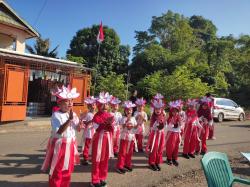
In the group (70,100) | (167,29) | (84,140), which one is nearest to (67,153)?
(70,100)

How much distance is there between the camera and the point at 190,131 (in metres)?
11.6

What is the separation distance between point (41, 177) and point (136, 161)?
323cm

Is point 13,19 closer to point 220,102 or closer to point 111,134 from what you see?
point 220,102

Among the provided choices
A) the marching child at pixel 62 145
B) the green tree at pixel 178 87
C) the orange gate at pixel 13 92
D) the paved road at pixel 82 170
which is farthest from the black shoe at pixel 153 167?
the green tree at pixel 178 87

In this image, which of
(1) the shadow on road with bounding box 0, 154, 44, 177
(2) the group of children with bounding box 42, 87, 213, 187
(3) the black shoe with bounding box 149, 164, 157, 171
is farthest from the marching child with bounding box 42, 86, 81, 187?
A: (3) the black shoe with bounding box 149, 164, 157, 171

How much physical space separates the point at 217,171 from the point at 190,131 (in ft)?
18.5

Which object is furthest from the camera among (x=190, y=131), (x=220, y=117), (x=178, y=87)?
(x=178, y=87)

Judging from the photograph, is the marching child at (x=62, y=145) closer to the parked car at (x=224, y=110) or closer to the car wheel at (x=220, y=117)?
the parked car at (x=224, y=110)

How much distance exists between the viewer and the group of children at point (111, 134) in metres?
6.54

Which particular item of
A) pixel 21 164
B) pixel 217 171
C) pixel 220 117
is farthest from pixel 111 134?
pixel 220 117

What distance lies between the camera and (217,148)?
14102mm

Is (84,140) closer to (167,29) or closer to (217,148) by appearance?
(217,148)

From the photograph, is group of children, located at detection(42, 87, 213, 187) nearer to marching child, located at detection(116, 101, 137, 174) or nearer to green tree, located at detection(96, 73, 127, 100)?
marching child, located at detection(116, 101, 137, 174)

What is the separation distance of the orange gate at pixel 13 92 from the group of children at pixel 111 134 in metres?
6.84
